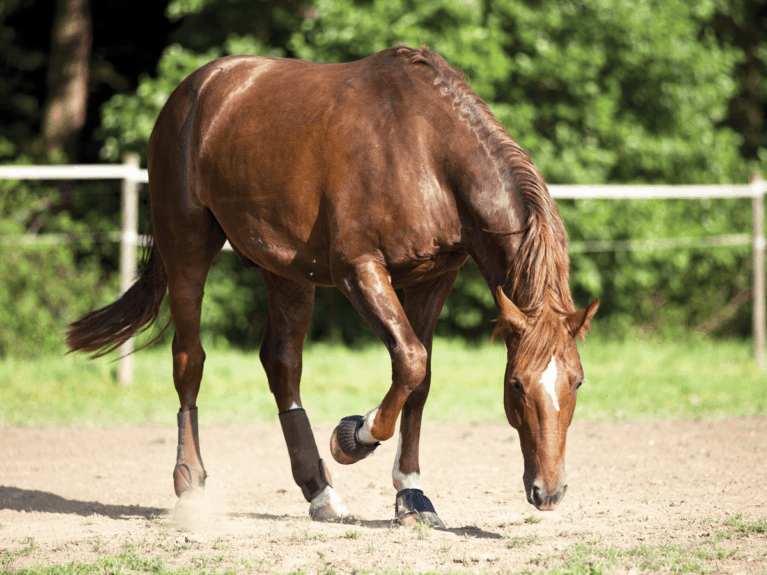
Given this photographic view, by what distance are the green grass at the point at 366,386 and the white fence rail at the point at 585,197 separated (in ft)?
1.64

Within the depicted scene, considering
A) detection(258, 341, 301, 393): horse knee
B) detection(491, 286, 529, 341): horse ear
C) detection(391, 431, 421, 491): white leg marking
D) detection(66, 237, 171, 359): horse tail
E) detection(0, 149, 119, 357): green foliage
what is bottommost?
detection(0, 149, 119, 357): green foliage

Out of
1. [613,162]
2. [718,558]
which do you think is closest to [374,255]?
[718,558]

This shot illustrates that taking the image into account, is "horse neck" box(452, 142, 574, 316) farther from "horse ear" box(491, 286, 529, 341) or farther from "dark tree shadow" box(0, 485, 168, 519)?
"dark tree shadow" box(0, 485, 168, 519)

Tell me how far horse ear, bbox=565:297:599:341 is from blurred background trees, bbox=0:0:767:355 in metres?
7.16

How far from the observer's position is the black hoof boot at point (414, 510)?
3.69 meters

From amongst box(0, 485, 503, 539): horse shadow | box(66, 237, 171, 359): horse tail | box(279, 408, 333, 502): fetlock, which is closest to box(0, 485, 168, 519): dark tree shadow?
box(0, 485, 503, 539): horse shadow

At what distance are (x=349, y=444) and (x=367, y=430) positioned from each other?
12cm

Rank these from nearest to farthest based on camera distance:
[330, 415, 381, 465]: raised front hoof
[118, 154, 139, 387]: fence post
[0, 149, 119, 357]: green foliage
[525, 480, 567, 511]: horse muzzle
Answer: [525, 480, 567, 511]: horse muzzle → [330, 415, 381, 465]: raised front hoof → [118, 154, 139, 387]: fence post → [0, 149, 119, 357]: green foliage

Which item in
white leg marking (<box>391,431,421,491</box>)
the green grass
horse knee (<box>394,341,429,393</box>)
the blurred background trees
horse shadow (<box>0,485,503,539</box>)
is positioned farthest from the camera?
the blurred background trees

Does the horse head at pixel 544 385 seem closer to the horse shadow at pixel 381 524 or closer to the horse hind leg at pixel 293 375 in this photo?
the horse shadow at pixel 381 524

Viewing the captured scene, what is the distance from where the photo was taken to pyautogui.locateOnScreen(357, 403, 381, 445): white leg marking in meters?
3.45

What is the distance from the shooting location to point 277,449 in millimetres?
A: 6039

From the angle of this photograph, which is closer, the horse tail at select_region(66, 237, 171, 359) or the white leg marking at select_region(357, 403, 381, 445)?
the white leg marking at select_region(357, 403, 381, 445)

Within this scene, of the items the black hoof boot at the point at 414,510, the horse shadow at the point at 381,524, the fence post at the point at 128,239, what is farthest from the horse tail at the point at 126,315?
the fence post at the point at 128,239
